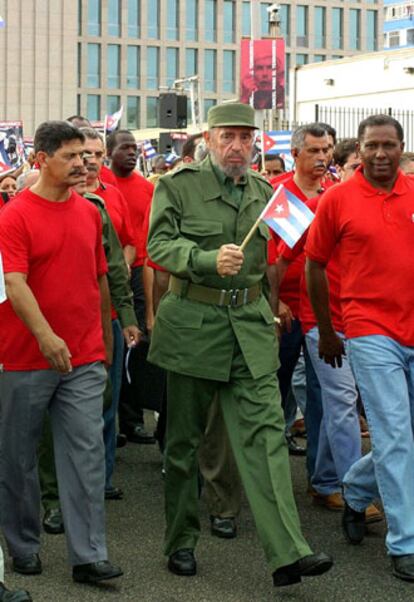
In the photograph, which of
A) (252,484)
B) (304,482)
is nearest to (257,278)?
(252,484)

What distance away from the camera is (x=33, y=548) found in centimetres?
655

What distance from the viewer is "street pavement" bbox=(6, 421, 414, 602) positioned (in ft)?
20.2

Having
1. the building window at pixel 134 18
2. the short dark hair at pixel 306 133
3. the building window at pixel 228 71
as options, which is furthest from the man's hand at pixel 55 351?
the building window at pixel 228 71

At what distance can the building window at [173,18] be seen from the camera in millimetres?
105812

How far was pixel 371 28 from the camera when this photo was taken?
11244cm

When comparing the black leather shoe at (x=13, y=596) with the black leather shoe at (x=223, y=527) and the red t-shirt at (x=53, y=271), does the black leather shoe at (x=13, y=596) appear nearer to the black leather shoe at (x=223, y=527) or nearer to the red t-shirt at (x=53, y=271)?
the red t-shirt at (x=53, y=271)

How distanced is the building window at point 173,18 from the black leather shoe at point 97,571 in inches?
4002

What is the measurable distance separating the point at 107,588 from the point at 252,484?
0.80 m

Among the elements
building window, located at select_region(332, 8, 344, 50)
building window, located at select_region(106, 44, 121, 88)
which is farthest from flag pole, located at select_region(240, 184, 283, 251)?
building window, located at select_region(332, 8, 344, 50)

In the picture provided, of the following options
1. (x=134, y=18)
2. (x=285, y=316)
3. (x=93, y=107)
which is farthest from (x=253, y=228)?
(x=134, y=18)

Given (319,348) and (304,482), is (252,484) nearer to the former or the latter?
(319,348)

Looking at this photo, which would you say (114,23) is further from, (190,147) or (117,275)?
(117,275)

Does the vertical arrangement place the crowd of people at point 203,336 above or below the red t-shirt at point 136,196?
below

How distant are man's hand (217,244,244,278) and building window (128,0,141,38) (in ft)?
330
